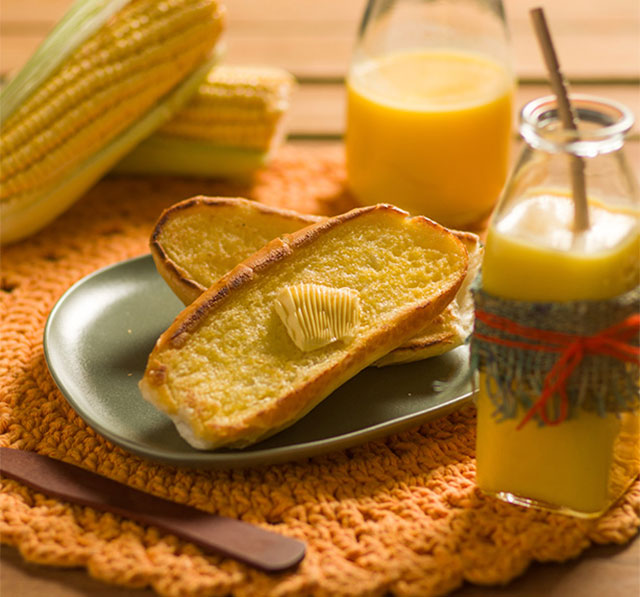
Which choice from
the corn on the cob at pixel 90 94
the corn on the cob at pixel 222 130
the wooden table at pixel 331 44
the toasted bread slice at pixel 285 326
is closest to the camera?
the toasted bread slice at pixel 285 326

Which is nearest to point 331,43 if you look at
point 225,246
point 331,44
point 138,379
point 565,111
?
point 331,44

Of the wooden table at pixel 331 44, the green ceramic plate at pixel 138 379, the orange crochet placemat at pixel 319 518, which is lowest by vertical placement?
the orange crochet placemat at pixel 319 518

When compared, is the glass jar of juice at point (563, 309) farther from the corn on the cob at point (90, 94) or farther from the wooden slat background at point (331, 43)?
the wooden slat background at point (331, 43)

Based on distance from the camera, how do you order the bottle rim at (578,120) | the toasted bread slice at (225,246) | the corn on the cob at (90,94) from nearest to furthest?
the bottle rim at (578,120), the toasted bread slice at (225,246), the corn on the cob at (90,94)

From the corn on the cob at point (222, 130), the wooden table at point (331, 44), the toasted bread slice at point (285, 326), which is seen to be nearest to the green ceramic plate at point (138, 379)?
the toasted bread slice at point (285, 326)

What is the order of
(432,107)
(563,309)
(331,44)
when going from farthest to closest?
(331,44) → (432,107) → (563,309)

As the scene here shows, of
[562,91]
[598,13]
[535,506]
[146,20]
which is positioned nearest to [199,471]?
[535,506]

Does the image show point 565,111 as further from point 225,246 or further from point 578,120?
point 225,246
